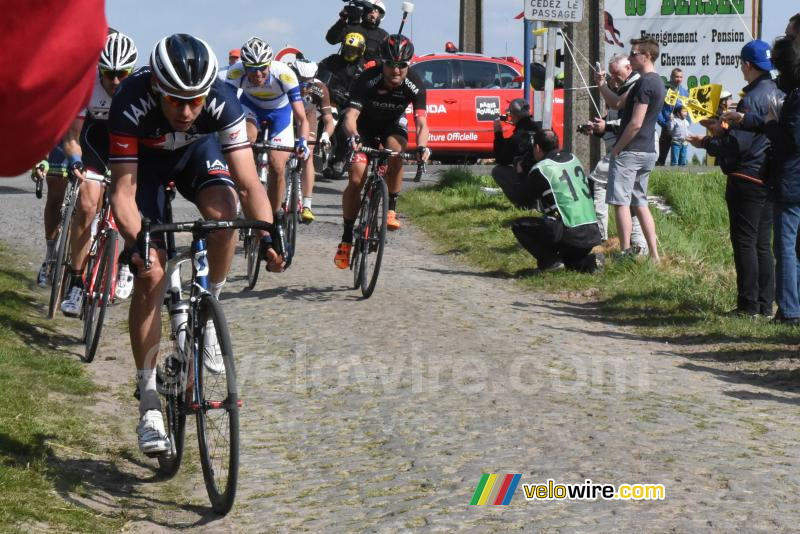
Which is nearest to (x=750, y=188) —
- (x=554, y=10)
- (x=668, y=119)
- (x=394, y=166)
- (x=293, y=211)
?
(x=394, y=166)

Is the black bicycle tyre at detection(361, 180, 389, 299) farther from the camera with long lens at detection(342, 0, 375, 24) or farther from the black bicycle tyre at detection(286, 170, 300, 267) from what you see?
the camera with long lens at detection(342, 0, 375, 24)

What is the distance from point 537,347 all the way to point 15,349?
11.6 feet

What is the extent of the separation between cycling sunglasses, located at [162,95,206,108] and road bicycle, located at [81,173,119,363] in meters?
2.43

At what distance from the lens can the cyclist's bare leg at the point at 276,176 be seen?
1106 cm

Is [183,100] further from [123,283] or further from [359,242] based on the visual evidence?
[359,242]

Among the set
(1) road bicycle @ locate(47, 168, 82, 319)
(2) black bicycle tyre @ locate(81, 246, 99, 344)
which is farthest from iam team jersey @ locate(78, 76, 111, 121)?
(2) black bicycle tyre @ locate(81, 246, 99, 344)

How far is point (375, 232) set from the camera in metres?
10.1

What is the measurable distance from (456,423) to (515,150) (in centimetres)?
846

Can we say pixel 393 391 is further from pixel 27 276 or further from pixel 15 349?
pixel 27 276

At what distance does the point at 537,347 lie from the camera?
27.8ft

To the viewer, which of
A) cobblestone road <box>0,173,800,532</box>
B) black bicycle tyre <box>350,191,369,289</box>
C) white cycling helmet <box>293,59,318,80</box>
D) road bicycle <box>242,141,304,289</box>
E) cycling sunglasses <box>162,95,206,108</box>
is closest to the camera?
cobblestone road <box>0,173,800,532</box>

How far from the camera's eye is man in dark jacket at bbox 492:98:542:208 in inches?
566

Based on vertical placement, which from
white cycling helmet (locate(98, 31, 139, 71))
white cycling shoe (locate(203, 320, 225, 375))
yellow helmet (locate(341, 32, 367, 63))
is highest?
yellow helmet (locate(341, 32, 367, 63))

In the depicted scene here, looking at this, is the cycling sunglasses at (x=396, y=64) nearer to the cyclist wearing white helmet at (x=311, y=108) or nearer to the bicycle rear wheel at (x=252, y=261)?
the cyclist wearing white helmet at (x=311, y=108)
